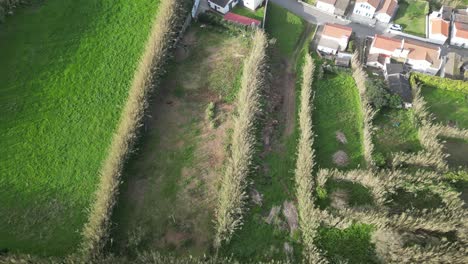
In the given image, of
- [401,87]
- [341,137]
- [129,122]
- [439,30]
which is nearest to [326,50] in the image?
[401,87]

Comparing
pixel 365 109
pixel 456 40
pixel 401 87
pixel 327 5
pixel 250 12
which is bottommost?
pixel 365 109

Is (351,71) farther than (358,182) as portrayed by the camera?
Yes

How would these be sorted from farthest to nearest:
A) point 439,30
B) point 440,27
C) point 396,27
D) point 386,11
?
point 396,27
point 386,11
point 440,27
point 439,30

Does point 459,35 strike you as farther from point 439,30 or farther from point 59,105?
point 59,105

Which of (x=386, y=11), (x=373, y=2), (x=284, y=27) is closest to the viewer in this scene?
(x=284, y=27)

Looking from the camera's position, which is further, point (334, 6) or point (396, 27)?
point (334, 6)

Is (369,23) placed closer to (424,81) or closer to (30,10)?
(424,81)

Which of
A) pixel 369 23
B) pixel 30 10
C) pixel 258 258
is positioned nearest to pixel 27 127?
pixel 30 10
